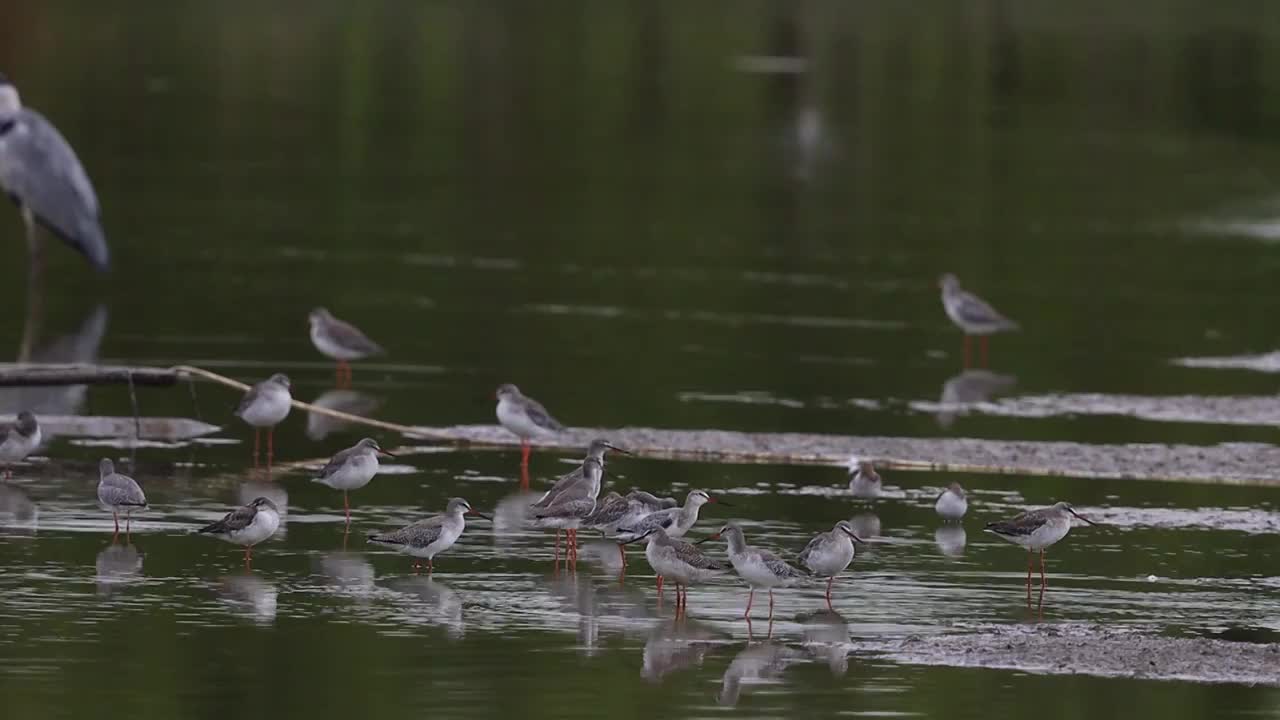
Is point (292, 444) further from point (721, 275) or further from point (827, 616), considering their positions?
point (721, 275)

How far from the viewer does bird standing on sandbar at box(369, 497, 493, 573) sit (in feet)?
54.9

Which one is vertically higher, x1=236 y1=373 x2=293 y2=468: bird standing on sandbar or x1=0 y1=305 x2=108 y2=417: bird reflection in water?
x1=236 y1=373 x2=293 y2=468: bird standing on sandbar

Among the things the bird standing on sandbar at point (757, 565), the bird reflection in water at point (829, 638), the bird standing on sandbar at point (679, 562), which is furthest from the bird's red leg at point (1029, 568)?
the bird standing on sandbar at point (679, 562)

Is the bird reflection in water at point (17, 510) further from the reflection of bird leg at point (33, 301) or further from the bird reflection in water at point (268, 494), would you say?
the reflection of bird leg at point (33, 301)

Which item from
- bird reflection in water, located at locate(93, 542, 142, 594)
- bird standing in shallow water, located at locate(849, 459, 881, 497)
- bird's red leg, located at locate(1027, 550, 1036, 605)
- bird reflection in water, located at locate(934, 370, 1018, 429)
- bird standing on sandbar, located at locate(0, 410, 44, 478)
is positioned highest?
bird standing on sandbar, located at locate(0, 410, 44, 478)

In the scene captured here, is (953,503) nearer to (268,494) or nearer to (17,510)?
(268,494)

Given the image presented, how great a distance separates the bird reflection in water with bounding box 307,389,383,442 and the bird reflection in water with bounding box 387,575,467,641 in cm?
561

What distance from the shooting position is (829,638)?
1514 cm

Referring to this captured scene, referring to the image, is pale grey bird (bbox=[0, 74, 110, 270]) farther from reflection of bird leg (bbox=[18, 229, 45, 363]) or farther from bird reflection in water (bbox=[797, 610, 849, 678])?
bird reflection in water (bbox=[797, 610, 849, 678])

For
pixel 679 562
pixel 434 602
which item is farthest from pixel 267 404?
pixel 679 562

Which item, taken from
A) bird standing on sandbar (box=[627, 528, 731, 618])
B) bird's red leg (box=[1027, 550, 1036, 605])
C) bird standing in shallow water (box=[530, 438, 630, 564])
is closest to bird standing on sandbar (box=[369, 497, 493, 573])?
bird standing in shallow water (box=[530, 438, 630, 564])

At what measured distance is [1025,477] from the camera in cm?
2089

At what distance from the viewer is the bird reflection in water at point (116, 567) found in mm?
16203

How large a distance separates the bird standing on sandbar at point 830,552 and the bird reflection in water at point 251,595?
310 cm
